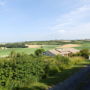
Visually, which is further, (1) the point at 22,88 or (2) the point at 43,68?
(2) the point at 43,68

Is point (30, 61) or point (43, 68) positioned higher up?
point (30, 61)

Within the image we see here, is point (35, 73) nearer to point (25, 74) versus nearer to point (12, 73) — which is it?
point (25, 74)

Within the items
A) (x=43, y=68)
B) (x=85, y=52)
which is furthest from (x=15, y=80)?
(x=85, y=52)

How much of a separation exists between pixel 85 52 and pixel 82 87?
2151 centimetres

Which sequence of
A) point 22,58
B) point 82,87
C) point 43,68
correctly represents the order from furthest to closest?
point 43,68, point 22,58, point 82,87

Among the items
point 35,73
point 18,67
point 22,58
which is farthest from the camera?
point 35,73

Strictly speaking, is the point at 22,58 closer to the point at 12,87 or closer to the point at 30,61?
the point at 30,61

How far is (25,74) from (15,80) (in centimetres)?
100

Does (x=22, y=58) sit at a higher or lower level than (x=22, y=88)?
higher

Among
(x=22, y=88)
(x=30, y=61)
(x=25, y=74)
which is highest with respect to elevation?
(x=30, y=61)

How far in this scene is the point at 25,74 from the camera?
10.4m

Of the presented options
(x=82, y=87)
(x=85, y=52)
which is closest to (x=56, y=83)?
(x=82, y=87)

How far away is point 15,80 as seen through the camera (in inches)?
375

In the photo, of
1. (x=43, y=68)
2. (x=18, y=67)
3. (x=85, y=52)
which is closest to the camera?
(x=18, y=67)
